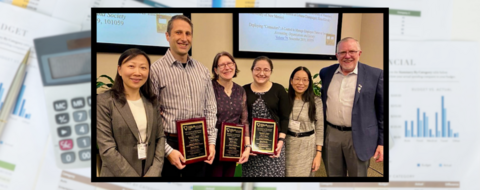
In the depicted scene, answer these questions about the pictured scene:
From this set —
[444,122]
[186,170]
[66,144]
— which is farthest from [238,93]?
[444,122]

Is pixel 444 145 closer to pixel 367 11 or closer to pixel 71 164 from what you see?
pixel 367 11

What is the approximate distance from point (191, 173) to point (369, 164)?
0.59 meters

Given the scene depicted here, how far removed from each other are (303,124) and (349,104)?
0.16 metres

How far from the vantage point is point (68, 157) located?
1159mm

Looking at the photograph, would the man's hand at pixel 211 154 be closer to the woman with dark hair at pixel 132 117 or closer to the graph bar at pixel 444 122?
the woman with dark hair at pixel 132 117

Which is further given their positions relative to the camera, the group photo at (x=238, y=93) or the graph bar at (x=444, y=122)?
the graph bar at (x=444, y=122)

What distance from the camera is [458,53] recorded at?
1.17m

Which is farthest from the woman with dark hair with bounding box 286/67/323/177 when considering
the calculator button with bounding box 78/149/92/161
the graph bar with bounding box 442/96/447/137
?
the calculator button with bounding box 78/149/92/161

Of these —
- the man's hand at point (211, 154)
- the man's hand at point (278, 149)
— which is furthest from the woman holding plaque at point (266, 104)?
the man's hand at point (211, 154)

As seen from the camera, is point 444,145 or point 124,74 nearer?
point 124,74

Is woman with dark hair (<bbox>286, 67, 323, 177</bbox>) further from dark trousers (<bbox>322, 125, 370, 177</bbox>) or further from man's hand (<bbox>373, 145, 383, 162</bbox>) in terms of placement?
man's hand (<bbox>373, 145, 383, 162</bbox>)

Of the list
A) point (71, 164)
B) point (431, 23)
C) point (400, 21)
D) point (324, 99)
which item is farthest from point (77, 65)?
point (431, 23)

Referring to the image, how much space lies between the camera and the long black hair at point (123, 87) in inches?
42.1

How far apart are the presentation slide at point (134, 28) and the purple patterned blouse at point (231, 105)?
0.23m
